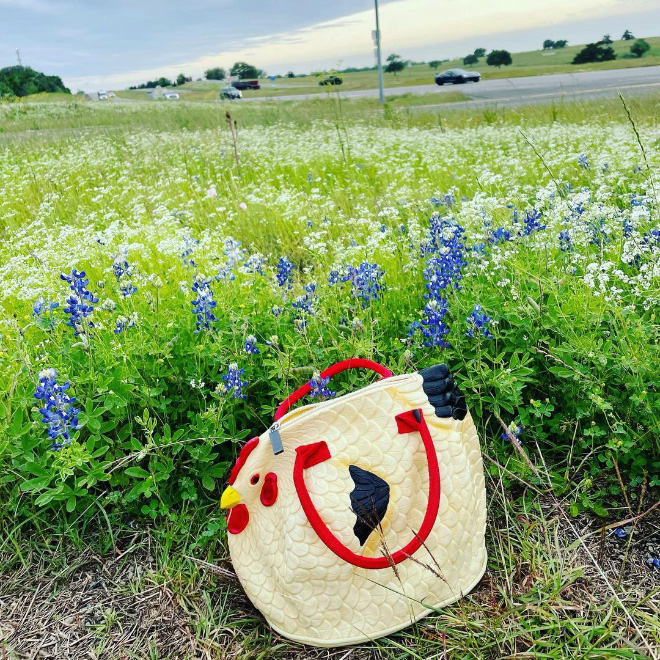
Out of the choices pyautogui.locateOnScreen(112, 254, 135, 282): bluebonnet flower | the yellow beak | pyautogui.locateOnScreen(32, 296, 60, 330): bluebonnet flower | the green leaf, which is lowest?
the green leaf

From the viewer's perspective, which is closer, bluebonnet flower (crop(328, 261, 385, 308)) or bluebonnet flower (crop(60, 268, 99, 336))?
bluebonnet flower (crop(60, 268, 99, 336))

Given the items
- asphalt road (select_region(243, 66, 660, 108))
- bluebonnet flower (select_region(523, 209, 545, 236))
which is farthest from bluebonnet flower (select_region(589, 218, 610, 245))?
asphalt road (select_region(243, 66, 660, 108))

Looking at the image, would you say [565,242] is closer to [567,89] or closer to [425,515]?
[425,515]

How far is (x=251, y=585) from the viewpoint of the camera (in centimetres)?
183

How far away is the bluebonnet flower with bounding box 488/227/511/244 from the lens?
2.79 meters

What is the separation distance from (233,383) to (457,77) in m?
36.2

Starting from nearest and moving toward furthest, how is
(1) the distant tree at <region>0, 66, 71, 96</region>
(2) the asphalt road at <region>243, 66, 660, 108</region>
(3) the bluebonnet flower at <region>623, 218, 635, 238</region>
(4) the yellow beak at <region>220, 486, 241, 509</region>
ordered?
(4) the yellow beak at <region>220, 486, 241, 509</region>, (3) the bluebonnet flower at <region>623, 218, 635, 238</region>, (2) the asphalt road at <region>243, 66, 660, 108</region>, (1) the distant tree at <region>0, 66, 71, 96</region>

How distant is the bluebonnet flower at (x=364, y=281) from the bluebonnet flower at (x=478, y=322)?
0.45 metres

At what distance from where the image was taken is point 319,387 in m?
2.08

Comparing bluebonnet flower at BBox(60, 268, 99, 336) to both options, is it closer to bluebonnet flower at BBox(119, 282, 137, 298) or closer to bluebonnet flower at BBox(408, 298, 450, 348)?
bluebonnet flower at BBox(119, 282, 137, 298)

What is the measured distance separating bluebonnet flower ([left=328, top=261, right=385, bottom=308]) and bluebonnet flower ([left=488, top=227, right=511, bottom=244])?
55 cm

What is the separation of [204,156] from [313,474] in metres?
6.52

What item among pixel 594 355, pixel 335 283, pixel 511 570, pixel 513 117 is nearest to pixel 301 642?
pixel 511 570

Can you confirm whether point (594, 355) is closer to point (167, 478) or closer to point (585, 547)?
point (585, 547)
